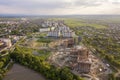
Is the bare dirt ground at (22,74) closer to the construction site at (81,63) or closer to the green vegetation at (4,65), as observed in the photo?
the green vegetation at (4,65)

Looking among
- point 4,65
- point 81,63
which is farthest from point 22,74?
point 81,63

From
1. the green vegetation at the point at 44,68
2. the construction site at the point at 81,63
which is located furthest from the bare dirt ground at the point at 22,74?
the construction site at the point at 81,63

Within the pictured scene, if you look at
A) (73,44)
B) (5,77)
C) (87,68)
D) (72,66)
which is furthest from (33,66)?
(73,44)

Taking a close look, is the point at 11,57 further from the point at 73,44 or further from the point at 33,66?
the point at 73,44

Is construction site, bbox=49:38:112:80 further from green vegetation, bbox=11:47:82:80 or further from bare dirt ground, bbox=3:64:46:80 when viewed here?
bare dirt ground, bbox=3:64:46:80

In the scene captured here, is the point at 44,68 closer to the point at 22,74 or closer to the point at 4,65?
the point at 22,74

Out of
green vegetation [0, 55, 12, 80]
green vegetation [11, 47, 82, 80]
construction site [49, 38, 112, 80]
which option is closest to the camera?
green vegetation [11, 47, 82, 80]

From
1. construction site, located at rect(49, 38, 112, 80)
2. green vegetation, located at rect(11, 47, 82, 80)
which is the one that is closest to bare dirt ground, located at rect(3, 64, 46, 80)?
green vegetation, located at rect(11, 47, 82, 80)

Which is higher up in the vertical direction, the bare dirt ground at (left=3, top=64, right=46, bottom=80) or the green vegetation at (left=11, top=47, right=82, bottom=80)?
the green vegetation at (left=11, top=47, right=82, bottom=80)
